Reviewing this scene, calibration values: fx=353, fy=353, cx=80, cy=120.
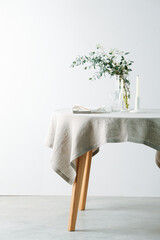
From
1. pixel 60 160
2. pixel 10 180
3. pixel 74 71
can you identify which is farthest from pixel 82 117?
pixel 10 180

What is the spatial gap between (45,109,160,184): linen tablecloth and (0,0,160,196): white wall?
1.15m

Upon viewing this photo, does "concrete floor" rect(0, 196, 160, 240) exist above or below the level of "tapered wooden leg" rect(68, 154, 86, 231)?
below

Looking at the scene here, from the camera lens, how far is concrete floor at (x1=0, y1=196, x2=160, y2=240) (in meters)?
2.21

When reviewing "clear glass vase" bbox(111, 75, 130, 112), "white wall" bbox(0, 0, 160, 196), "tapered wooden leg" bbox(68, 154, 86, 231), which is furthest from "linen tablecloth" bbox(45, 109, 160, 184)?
"white wall" bbox(0, 0, 160, 196)

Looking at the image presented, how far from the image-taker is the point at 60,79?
129 inches

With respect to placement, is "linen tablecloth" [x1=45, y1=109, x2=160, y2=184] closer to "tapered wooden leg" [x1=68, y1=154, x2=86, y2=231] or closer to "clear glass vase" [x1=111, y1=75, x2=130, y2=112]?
"tapered wooden leg" [x1=68, y1=154, x2=86, y2=231]

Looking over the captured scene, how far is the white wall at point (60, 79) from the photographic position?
10.7 feet

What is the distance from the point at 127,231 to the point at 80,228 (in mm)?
307

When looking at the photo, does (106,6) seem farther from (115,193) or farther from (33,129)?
(115,193)

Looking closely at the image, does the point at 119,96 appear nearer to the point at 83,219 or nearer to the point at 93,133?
the point at 93,133

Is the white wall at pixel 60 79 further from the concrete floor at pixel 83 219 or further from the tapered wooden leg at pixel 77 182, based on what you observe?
the tapered wooden leg at pixel 77 182

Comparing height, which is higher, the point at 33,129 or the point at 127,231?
the point at 33,129

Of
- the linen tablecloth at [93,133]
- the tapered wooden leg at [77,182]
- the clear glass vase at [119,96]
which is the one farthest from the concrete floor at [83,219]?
the clear glass vase at [119,96]

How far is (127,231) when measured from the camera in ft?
7.51
